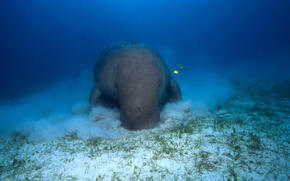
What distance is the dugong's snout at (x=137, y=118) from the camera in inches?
156

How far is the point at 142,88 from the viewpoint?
4055 millimetres

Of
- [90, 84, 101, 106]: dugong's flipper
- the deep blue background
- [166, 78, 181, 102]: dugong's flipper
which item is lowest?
[90, 84, 101, 106]: dugong's flipper

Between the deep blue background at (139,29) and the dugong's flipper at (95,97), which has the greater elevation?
the deep blue background at (139,29)

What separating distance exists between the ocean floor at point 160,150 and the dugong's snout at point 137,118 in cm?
16

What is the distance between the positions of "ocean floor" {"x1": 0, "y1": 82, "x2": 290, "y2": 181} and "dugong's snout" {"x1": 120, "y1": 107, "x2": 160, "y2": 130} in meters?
0.16

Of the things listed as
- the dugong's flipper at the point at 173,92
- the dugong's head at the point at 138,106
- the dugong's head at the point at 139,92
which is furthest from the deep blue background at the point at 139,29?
the dugong's head at the point at 138,106

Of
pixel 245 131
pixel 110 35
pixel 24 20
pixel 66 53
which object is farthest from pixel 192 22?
pixel 245 131

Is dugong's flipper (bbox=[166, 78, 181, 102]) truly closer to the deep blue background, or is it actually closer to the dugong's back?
the dugong's back

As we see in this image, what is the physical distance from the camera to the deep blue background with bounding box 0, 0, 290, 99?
61719 millimetres

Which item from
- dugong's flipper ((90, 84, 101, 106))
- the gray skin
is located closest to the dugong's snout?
the gray skin

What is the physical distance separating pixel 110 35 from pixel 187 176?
86.3 meters

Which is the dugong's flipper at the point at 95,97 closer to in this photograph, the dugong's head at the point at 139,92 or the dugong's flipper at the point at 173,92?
the dugong's head at the point at 139,92

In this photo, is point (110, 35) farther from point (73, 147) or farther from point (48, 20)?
point (73, 147)

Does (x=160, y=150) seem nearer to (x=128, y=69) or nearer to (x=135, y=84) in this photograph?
(x=135, y=84)
